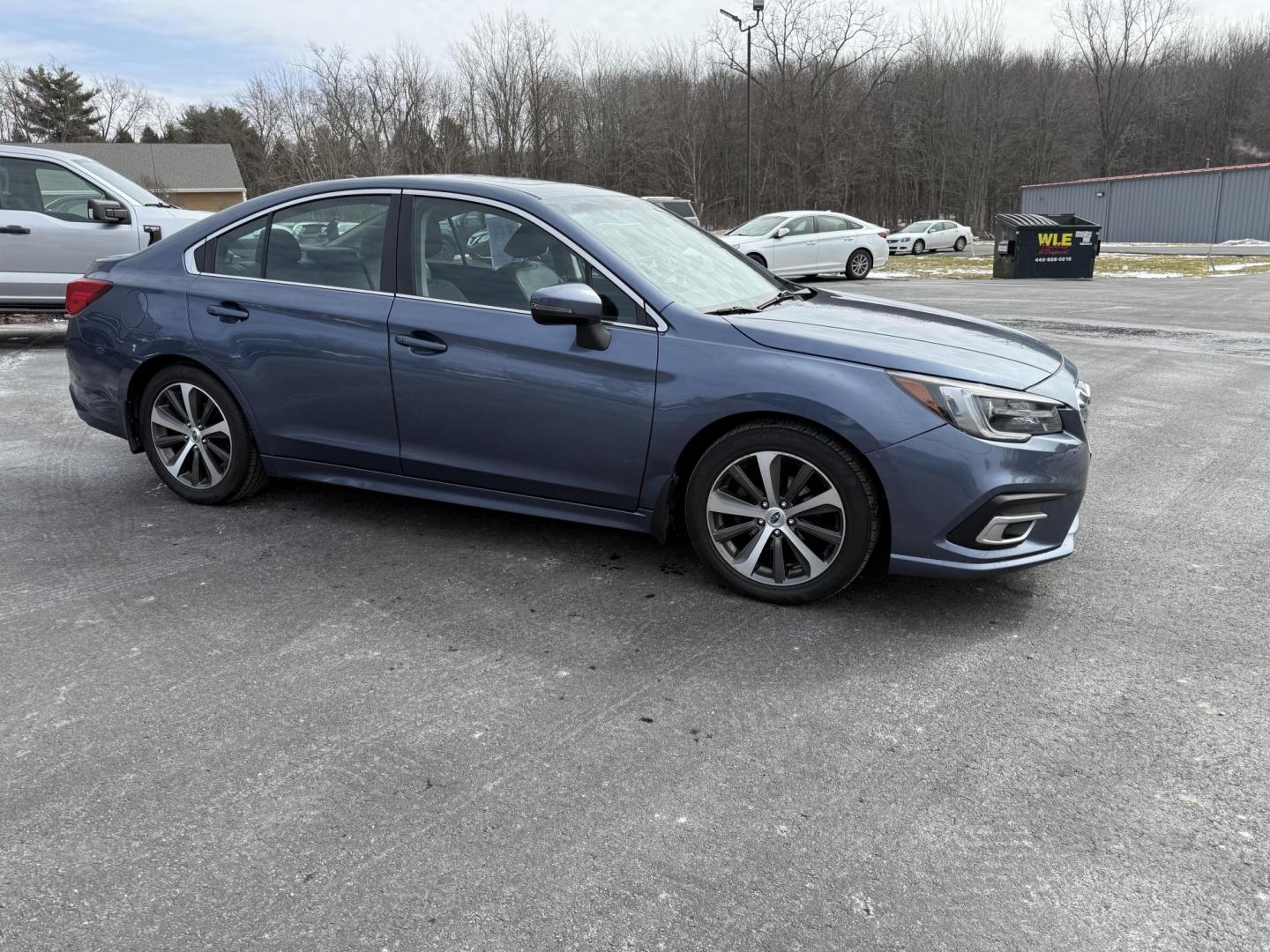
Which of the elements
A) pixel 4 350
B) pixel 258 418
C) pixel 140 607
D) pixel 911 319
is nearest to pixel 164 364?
pixel 258 418

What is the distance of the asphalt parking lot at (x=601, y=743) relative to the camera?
2.27 metres

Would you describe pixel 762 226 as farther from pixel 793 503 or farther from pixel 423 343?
pixel 793 503

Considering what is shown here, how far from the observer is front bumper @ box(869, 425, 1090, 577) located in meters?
3.63

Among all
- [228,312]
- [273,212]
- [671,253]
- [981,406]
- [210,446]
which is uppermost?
[273,212]

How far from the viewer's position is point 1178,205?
1660 inches

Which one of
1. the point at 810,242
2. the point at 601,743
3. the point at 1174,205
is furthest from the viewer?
the point at 1174,205

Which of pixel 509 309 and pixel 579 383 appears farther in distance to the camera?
pixel 509 309

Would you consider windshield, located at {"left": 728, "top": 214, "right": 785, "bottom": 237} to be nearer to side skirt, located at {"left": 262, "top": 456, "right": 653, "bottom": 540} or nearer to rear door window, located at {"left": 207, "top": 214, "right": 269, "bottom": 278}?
rear door window, located at {"left": 207, "top": 214, "right": 269, "bottom": 278}

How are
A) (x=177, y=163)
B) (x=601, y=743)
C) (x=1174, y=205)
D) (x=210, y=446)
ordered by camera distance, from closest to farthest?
(x=601, y=743) → (x=210, y=446) → (x=1174, y=205) → (x=177, y=163)

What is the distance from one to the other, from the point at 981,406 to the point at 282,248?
3280mm

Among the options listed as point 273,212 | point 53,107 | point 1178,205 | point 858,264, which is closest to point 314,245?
point 273,212

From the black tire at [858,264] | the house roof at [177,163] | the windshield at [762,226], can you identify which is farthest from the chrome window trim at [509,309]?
the house roof at [177,163]

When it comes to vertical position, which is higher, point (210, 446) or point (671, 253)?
point (671, 253)

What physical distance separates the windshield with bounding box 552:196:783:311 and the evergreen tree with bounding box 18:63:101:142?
80.1m
